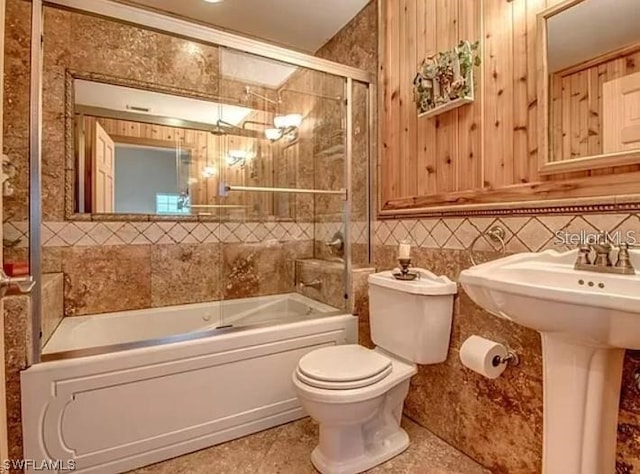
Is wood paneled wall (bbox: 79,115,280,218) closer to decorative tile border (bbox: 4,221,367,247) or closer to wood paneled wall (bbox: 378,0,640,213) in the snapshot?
decorative tile border (bbox: 4,221,367,247)

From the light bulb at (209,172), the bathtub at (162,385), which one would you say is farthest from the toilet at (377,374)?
the light bulb at (209,172)

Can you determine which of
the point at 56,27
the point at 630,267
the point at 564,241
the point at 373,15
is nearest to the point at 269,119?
the point at 373,15

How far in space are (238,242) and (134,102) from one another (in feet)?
3.79

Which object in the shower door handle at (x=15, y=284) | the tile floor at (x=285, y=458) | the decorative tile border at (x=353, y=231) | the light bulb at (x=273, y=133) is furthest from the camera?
the light bulb at (x=273, y=133)

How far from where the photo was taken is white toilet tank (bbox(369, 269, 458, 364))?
165cm

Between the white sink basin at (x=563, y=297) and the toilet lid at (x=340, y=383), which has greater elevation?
the white sink basin at (x=563, y=297)

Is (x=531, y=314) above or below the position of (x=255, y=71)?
below

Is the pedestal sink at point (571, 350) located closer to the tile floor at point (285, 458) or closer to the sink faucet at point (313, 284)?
the tile floor at point (285, 458)

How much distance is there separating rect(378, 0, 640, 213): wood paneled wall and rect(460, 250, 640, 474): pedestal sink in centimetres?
35

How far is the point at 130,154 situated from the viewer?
243cm

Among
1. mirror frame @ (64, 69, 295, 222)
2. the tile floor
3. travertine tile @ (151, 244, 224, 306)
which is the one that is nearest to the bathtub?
the tile floor

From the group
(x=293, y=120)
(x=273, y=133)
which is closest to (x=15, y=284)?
(x=273, y=133)

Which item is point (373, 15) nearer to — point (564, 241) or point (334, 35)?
point (334, 35)

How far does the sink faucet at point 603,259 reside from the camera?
1058mm
